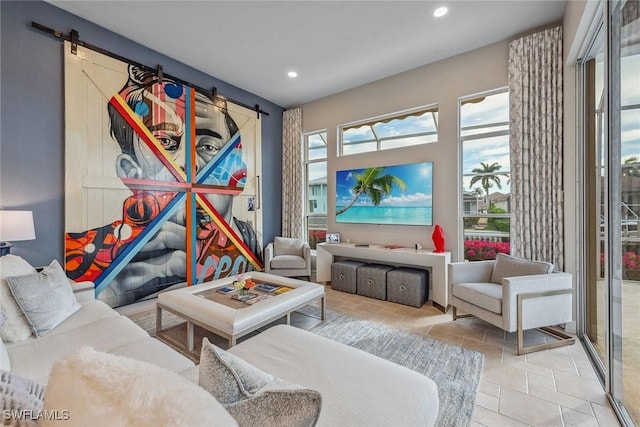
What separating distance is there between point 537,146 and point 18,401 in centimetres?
399

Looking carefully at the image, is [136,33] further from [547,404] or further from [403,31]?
[547,404]

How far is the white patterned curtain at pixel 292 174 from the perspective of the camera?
5113mm

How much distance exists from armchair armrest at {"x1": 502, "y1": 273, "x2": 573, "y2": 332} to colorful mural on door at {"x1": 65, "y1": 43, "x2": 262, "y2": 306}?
143 inches

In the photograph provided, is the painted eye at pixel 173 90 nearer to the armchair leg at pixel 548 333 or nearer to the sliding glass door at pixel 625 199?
the sliding glass door at pixel 625 199

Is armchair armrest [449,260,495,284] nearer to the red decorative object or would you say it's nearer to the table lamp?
the red decorative object

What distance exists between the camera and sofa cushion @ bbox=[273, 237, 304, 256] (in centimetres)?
462

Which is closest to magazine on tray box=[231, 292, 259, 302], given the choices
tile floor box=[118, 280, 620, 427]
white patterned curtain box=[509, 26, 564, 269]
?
tile floor box=[118, 280, 620, 427]

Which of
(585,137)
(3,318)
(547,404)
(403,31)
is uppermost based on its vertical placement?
(403,31)

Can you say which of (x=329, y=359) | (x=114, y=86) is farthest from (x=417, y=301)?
(x=114, y=86)

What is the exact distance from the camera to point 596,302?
2.37m

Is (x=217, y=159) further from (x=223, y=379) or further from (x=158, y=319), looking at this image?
(x=223, y=379)

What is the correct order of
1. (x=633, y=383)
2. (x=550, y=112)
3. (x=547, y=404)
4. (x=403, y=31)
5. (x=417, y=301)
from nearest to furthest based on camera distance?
(x=633, y=383)
(x=547, y=404)
(x=550, y=112)
(x=403, y=31)
(x=417, y=301)

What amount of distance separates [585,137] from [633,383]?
204 cm

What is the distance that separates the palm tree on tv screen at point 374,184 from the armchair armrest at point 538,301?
1.96 metres
